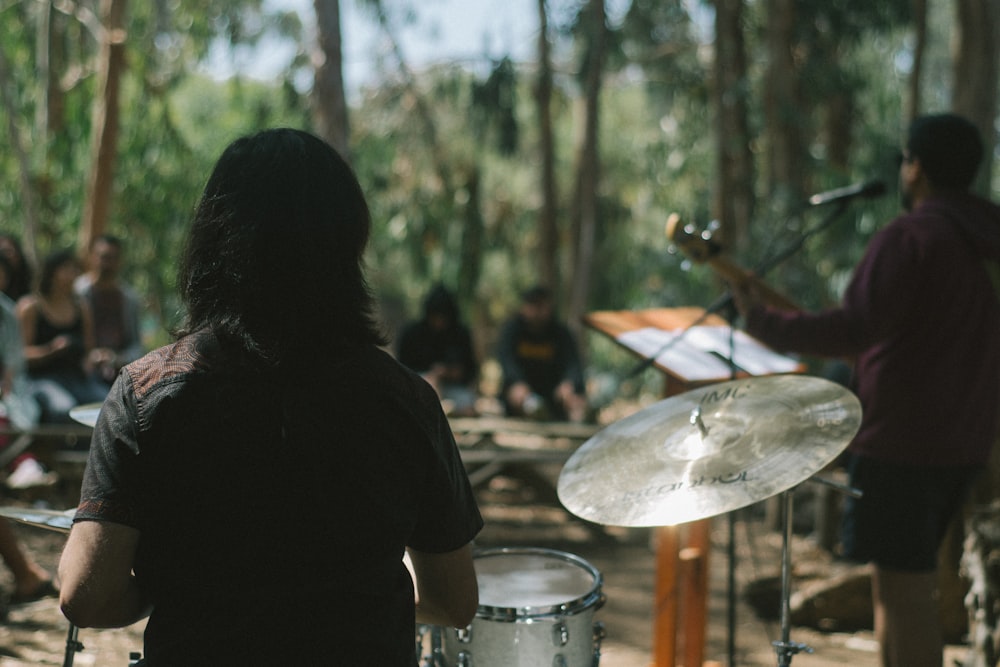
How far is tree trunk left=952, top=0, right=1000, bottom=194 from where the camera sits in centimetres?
481

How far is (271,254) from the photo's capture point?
1.30 metres

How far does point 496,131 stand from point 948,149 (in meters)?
8.02

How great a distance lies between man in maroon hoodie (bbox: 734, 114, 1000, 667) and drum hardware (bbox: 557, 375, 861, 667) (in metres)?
0.40

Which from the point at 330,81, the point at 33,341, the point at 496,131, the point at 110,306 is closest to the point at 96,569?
the point at 330,81

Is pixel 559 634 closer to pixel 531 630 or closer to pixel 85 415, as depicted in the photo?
pixel 531 630

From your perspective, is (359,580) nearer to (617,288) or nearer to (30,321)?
(30,321)

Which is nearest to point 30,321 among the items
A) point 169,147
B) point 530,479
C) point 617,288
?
point 530,479

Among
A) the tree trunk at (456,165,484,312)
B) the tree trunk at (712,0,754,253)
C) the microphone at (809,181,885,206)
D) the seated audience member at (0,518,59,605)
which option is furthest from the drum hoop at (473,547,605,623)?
the tree trunk at (456,165,484,312)

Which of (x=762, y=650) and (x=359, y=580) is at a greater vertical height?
(x=359, y=580)

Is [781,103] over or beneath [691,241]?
over

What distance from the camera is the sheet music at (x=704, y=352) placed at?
9.00 feet

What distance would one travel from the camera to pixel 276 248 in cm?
130

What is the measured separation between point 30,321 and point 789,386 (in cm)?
475

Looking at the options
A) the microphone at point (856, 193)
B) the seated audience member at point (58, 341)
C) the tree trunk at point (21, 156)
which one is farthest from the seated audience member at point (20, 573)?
the tree trunk at point (21, 156)
